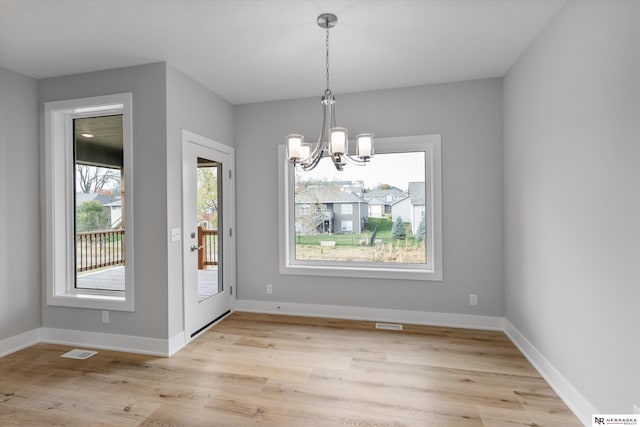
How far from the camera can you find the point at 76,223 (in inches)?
138

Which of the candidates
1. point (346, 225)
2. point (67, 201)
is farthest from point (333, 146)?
point (67, 201)

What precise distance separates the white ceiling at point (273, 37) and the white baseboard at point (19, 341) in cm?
271

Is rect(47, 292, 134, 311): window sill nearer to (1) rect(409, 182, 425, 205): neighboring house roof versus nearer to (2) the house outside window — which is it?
(2) the house outside window

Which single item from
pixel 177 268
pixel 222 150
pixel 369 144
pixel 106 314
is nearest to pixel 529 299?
pixel 369 144

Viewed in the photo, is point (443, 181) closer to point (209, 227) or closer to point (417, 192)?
point (417, 192)

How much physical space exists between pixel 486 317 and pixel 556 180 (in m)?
1.89

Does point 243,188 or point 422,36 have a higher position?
point 422,36

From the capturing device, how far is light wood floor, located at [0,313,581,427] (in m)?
2.11

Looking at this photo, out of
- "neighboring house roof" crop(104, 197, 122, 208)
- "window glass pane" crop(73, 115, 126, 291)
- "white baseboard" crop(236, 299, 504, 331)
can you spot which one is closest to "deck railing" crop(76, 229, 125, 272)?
"window glass pane" crop(73, 115, 126, 291)

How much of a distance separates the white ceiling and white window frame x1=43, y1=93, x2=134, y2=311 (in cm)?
38

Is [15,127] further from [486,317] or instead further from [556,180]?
[486,317]

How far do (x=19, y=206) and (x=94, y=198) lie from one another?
67cm

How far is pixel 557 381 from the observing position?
2371 mm

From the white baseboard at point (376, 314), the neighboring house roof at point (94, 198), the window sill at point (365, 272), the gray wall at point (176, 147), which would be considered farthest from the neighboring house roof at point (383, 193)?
the neighboring house roof at point (94, 198)
